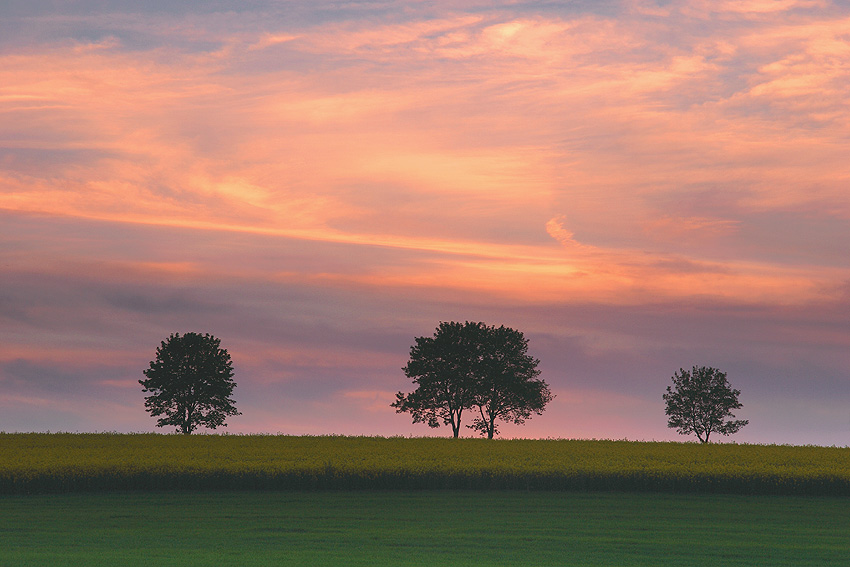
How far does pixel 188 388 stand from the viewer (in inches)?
2813

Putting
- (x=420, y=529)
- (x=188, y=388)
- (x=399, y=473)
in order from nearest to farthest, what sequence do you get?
(x=420, y=529) < (x=399, y=473) < (x=188, y=388)

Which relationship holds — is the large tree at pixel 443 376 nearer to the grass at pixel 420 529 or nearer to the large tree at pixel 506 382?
the large tree at pixel 506 382

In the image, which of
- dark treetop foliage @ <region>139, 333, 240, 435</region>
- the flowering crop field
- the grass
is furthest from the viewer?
dark treetop foliage @ <region>139, 333, 240, 435</region>

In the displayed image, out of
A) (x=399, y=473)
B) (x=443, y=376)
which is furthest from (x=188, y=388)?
(x=399, y=473)

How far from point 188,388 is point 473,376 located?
2372 centimetres

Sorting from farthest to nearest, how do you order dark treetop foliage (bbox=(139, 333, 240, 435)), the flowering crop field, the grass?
dark treetop foliage (bbox=(139, 333, 240, 435))
the flowering crop field
the grass

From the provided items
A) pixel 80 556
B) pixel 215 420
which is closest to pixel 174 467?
pixel 80 556

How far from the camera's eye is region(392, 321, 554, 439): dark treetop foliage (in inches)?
2869

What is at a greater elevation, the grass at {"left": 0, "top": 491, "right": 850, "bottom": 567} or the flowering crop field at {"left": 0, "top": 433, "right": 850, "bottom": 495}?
the flowering crop field at {"left": 0, "top": 433, "right": 850, "bottom": 495}

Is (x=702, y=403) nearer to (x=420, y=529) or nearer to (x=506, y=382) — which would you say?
(x=506, y=382)

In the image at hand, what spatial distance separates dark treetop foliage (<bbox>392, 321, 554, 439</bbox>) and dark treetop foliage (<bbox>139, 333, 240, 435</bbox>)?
1474 cm

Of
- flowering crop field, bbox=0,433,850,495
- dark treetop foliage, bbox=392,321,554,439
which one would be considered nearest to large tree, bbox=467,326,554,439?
dark treetop foliage, bbox=392,321,554,439

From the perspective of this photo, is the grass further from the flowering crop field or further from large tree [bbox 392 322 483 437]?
large tree [bbox 392 322 483 437]

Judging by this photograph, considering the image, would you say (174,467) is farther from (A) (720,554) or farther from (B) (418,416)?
(B) (418,416)
